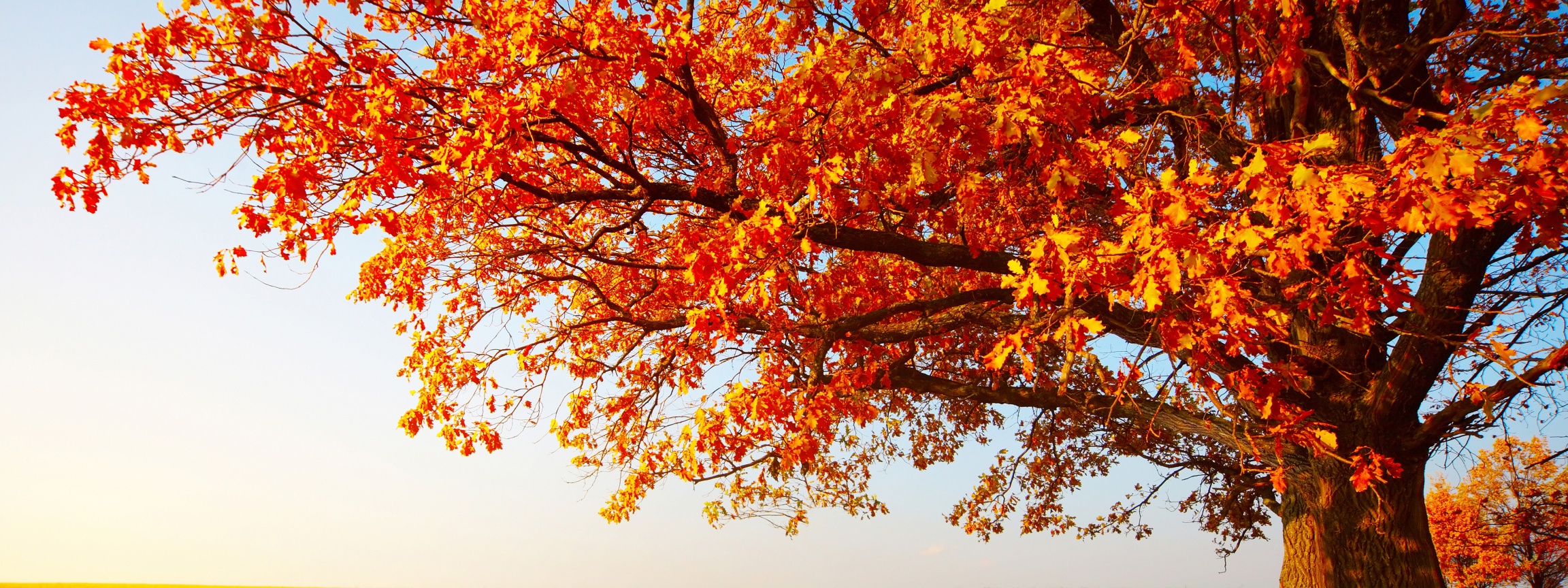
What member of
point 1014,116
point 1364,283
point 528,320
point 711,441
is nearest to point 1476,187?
point 1364,283

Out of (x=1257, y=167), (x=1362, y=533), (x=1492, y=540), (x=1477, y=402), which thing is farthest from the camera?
(x=1492, y=540)

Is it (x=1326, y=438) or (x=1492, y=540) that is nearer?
(x=1326, y=438)

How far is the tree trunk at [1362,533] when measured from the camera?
7.82m

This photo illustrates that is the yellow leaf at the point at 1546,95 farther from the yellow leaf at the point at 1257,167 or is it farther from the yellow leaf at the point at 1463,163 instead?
the yellow leaf at the point at 1257,167

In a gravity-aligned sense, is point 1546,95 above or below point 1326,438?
above

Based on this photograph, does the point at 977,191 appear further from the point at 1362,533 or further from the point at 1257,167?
the point at 1362,533

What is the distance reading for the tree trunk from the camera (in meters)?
7.82

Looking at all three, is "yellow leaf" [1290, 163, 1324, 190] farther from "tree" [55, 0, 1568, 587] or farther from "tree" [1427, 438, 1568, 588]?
"tree" [1427, 438, 1568, 588]

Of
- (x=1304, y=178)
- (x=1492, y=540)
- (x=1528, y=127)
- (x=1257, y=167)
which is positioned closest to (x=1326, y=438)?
(x=1257, y=167)

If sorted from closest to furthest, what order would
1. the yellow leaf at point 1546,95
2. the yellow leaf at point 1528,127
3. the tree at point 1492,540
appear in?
the yellow leaf at point 1546,95 < the yellow leaf at point 1528,127 < the tree at point 1492,540

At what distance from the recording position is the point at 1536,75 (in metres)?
6.87

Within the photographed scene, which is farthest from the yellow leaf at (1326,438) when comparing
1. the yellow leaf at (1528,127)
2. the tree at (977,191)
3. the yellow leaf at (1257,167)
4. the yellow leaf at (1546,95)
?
the yellow leaf at (1546,95)

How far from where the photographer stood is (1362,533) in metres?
7.99

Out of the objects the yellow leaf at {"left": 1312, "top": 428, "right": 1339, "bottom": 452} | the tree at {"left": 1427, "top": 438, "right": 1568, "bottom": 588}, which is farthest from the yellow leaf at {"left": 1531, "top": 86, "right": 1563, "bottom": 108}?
the tree at {"left": 1427, "top": 438, "right": 1568, "bottom": 588}
